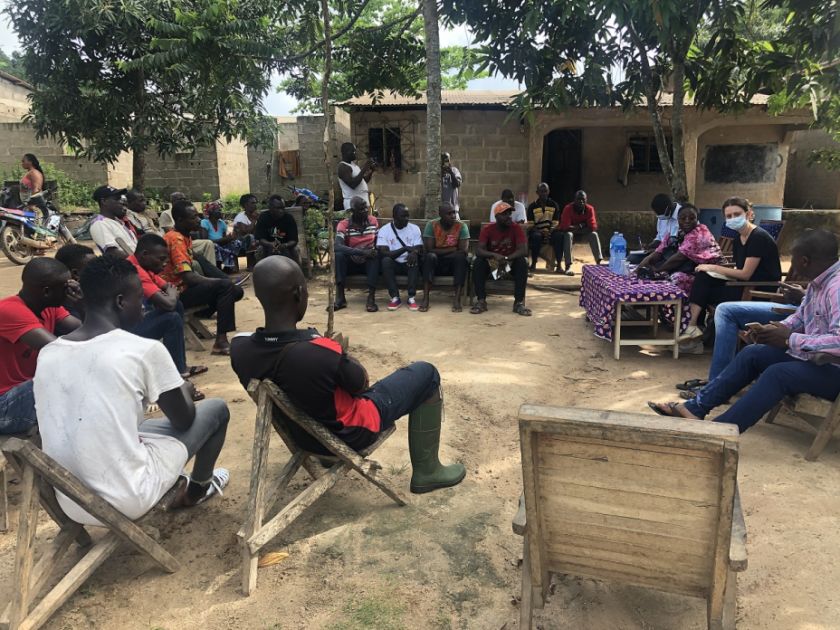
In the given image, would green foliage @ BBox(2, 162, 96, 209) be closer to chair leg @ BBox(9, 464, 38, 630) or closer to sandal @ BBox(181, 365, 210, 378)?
sandal @ BBox(181, 365, 210, 378)

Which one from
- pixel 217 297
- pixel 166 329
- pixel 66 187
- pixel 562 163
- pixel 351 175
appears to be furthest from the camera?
pixel 562 163

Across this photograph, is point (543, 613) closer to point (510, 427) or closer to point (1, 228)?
point (510, 427)

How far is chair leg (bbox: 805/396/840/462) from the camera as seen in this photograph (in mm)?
3051

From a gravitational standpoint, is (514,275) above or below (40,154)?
below

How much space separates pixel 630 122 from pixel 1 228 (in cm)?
1135

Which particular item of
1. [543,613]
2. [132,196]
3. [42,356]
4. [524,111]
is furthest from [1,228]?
[543,613]

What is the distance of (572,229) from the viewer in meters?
9.57

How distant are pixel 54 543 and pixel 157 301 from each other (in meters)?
2.34

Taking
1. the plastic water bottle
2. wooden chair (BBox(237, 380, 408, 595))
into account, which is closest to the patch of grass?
wooden chair (BBox(237, 380, 408, 595))

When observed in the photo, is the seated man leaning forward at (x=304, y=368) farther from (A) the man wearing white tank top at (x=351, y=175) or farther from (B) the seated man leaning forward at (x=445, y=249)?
(A) the man wearing white tank top at (x=351, y=175)

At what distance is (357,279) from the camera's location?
7.28 m

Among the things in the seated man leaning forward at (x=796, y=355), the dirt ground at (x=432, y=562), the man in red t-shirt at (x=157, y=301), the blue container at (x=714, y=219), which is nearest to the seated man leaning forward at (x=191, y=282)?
the man in red t-shirt at (x=157, y=301)

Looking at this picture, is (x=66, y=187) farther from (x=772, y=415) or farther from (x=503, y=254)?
(x=772, y=415)

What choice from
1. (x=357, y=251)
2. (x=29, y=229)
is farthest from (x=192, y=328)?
(x=29, y=229)
